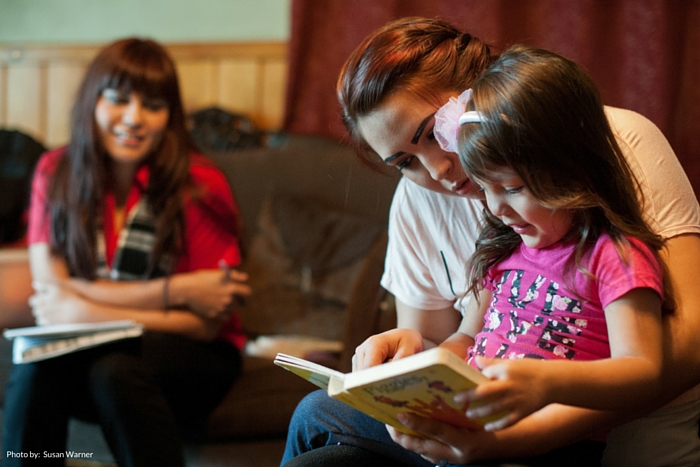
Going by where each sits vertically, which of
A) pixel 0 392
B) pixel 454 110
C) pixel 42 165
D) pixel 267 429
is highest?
pixel 454 110

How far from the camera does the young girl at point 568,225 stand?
2.45 ft

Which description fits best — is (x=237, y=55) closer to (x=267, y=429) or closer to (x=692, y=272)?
(x=267, y=429)

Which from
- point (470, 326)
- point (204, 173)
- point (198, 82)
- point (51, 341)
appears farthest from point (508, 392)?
point (198, 82)

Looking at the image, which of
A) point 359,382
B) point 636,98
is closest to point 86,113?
point 359,382

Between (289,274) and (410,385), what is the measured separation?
1296 millimetres

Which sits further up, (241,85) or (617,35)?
(617,35)

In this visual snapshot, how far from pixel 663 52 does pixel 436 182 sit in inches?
53.0

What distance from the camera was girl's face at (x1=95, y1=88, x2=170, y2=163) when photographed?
5.64ft

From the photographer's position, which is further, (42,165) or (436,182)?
(42,165)

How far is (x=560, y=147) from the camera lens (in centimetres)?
79

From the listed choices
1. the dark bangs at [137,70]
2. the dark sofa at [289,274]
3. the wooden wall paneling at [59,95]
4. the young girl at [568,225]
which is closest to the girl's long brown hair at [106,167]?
the dark bangs at [137,70]

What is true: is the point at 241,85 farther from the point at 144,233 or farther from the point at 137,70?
the point at 144,233

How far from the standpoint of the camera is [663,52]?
2.02 m

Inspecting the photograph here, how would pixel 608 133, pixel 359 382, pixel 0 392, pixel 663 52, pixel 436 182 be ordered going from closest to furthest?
pixel 359 382
pixel 608 133
pixel 436 182
pixel 0 392
pixel 663 52
